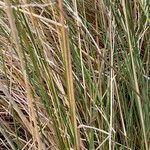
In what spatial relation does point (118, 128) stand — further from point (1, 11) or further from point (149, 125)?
point (1, 11)

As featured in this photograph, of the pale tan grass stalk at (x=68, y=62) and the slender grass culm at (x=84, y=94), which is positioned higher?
the pale tan grass stalk at (x=68, y=62)

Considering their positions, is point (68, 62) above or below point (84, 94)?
above

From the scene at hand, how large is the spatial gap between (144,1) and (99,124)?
0.36 m

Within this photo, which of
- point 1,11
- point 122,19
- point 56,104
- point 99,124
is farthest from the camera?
point 1,11

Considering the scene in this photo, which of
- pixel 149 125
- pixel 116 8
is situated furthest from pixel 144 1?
pixel 149 125

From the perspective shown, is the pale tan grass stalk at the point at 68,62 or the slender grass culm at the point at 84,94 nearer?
the pale tan grass stalk at the point at 68,62

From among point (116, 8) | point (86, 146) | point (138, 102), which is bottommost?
point (86, 146)

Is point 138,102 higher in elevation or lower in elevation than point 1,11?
lower

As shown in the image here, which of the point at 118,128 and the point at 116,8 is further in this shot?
the point at 116,8

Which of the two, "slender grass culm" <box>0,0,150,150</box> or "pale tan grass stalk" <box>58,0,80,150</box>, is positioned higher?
"pale tan grass stalk" <box>58,0,80,150</box>

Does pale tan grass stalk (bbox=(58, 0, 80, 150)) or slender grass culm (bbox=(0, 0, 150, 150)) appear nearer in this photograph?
pale tan grass stalk (bbox=(58, 0, 80, 150))

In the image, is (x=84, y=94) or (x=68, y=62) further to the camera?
(x=84, y=94)

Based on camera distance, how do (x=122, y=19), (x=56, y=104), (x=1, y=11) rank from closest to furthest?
(x=56, y=104)
(x=122, y=19)
(x=1, y=11)

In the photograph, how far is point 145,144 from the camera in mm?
728
